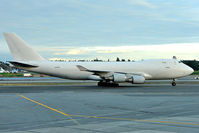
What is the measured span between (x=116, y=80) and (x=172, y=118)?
23.6m

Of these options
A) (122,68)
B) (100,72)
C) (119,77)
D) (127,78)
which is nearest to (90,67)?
(100,72)

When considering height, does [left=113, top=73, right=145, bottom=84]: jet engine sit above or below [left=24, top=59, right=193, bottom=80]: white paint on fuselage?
below

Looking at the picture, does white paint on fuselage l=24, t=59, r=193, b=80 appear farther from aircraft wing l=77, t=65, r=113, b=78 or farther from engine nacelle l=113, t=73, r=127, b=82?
engine nacelle l=113, t=73, r=127, b=82

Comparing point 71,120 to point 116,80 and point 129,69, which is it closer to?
point 116,80

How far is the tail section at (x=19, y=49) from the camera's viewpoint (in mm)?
38094

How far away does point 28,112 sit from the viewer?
14.2m

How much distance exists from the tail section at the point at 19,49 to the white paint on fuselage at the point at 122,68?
1.51 metres

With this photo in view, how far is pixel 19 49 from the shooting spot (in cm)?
3844

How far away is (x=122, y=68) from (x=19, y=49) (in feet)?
47.4

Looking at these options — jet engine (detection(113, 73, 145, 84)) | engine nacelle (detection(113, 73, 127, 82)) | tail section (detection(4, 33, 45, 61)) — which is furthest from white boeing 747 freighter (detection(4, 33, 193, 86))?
engine nacelle (detection(113, 73, 127, 82))

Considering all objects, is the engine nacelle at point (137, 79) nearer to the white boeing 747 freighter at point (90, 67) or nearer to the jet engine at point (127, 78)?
the jet engine at point (127, 78)

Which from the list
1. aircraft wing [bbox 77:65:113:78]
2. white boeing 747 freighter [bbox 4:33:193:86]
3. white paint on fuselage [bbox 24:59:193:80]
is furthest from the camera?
white paint on fuselage [bbox 24:59:193:80]

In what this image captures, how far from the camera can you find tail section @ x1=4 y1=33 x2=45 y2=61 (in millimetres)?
38094

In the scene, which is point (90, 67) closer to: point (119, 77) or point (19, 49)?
point (119, 77)
